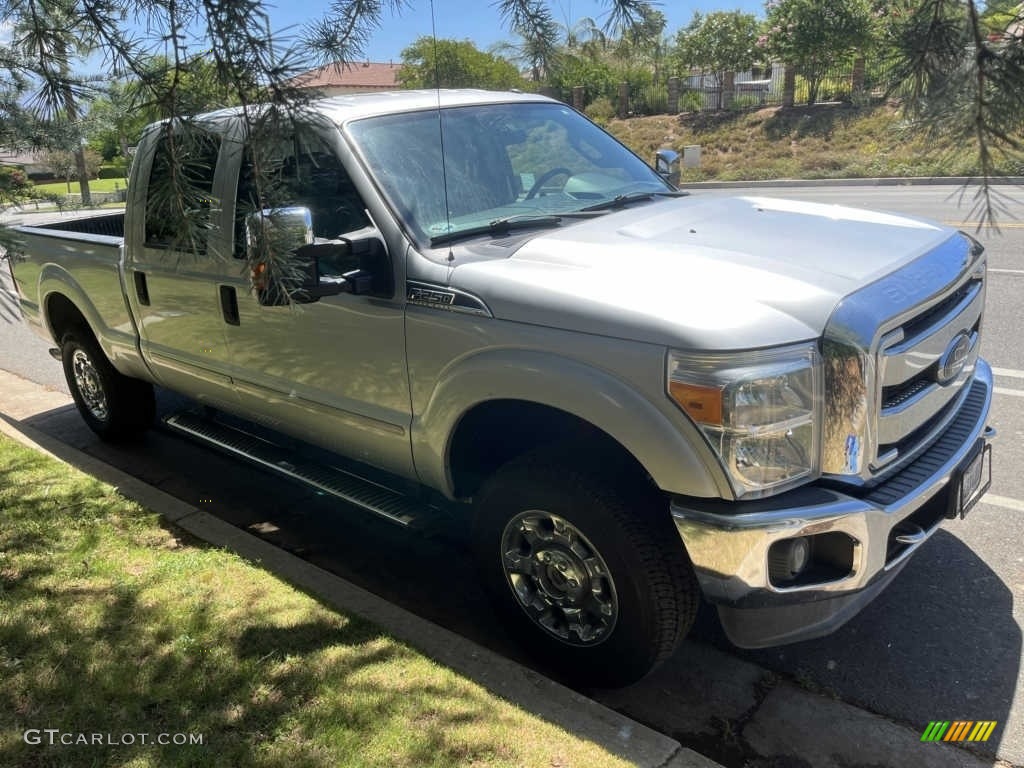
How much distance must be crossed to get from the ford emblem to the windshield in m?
1.55

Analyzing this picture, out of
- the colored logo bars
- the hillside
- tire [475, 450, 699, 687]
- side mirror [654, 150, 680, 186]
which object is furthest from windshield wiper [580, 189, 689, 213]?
the hillside

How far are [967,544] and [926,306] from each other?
5.36 feet

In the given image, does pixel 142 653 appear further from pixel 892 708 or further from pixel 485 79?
pixel 892 708

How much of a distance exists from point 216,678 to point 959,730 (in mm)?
2540

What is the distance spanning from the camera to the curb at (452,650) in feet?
9.02

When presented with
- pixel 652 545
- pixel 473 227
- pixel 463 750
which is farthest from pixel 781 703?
pixel 473 227

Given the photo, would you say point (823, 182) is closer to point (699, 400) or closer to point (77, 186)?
point (77, 186)

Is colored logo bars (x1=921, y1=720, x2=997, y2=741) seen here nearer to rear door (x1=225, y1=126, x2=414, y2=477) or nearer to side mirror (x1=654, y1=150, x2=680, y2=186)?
rear door (x1=225, y1=126, x2=414, y2=477)

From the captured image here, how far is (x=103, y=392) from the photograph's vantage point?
5762mm

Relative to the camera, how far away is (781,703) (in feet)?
10.1

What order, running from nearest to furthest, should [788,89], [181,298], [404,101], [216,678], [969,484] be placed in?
1. [216,678]
2. [969,484]
3. [404,101]
4. [181,298]
5. [788,89]

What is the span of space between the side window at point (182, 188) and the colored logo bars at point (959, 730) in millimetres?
2919

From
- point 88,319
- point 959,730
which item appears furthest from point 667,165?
point 88,319

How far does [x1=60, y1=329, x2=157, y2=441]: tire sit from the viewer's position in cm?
573
